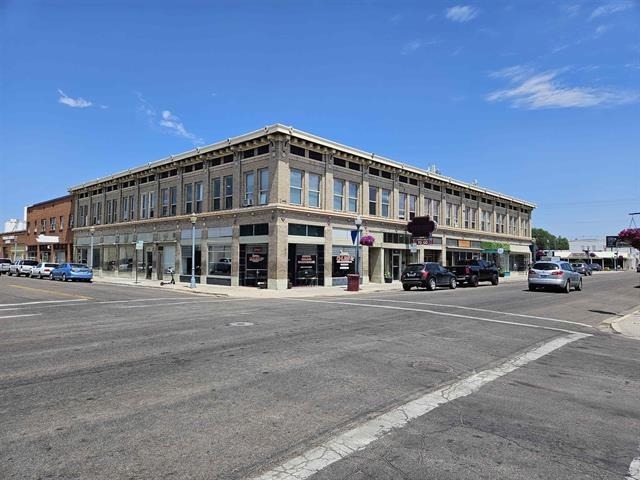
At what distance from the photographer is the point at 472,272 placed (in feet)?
103

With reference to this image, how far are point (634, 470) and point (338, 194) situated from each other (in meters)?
28.6

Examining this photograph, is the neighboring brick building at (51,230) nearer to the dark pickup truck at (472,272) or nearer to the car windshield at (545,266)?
the dark pickup truck at (472,272)

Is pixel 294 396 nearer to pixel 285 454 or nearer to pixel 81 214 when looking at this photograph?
pixel 285 454

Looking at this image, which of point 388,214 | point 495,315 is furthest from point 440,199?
point 495,315

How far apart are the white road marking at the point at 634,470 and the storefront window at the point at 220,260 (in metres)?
28.0

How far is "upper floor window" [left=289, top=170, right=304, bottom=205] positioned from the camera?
2877cm

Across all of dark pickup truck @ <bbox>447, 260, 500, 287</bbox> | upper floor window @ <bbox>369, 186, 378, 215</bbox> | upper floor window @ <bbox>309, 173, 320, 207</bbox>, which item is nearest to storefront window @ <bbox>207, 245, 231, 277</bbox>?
upper floor window @ <bbox>309, 173, 320, 207</bbox>

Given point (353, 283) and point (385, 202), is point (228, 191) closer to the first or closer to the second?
point (353, 283)

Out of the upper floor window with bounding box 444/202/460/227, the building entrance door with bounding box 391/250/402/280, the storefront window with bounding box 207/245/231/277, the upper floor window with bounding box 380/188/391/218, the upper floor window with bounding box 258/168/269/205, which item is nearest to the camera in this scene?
the upper floor window with bounding box 258/168/269/205

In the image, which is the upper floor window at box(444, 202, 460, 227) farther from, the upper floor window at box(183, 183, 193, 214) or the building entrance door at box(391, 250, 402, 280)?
the upper floor window at box(183, 183, 193, 214)

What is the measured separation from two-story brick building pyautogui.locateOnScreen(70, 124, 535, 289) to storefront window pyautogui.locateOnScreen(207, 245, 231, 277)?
0.35 feet

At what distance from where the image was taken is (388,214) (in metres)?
36.2

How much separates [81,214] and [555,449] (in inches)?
2192

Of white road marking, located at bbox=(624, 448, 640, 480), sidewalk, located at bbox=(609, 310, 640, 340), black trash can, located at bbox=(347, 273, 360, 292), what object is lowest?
sidewalk, located at bbox=(609, 310, 640, 340)
